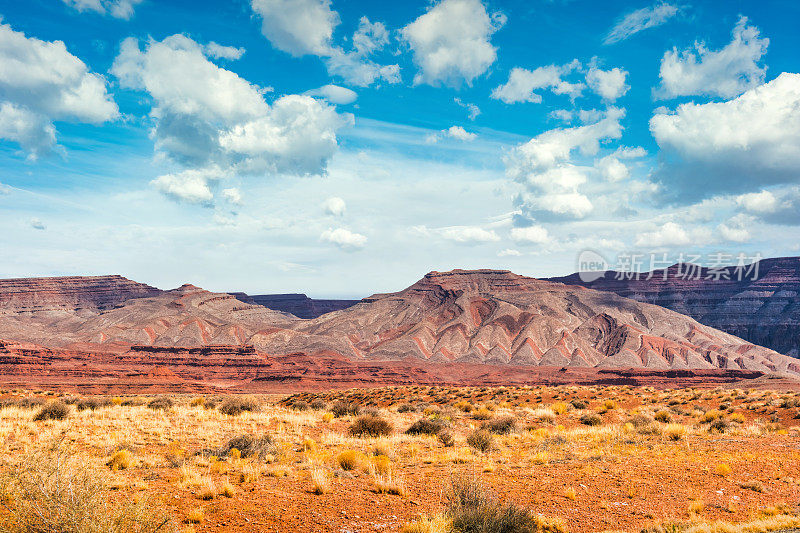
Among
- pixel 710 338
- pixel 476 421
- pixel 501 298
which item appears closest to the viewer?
pixel 476 421

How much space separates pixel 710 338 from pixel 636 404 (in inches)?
4027

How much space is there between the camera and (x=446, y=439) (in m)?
17.2

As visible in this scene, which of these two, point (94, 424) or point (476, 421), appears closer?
point (94, 424)

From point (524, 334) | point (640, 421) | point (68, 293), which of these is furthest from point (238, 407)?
point (68, 293)

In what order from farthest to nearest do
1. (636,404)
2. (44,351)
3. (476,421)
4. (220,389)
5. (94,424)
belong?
(44,351) → (220,389) → (636,404) → (476,421) → (94,424)

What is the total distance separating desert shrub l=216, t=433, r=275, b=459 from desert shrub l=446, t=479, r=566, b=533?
7.25 meters

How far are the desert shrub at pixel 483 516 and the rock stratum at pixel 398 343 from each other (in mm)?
69596

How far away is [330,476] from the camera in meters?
11.1

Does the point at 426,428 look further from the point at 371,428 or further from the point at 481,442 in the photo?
the point at 481,442

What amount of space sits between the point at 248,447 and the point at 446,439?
7.11 metres

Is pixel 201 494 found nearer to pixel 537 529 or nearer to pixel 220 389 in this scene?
pixel 537 529

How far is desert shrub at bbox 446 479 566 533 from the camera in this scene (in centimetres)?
776

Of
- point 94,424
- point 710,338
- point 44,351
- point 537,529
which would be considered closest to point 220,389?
point 44,351

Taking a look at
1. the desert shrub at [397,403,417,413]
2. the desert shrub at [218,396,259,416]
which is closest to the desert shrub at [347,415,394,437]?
the desert shrub at [218,396,259,416]
